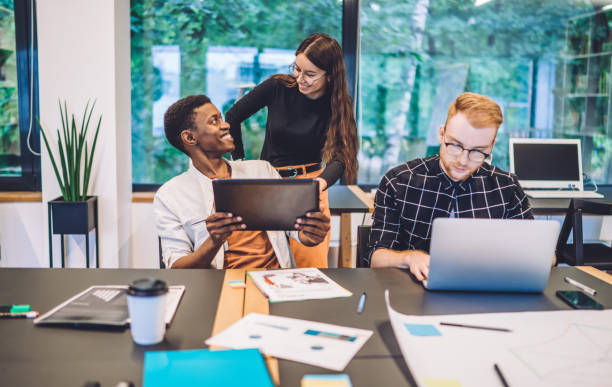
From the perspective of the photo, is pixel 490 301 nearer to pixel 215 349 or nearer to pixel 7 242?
pixel 215 349

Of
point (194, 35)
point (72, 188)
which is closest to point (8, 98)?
point (72, 188)

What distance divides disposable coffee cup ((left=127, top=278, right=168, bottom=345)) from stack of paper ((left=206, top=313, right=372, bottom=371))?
109mm

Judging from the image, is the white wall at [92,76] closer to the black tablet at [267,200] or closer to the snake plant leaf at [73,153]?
the snake plant leaf at [73,153]

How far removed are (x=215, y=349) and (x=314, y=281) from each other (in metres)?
0.47

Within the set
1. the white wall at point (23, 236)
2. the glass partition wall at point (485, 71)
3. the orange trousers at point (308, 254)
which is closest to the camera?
the orange trousers at point (308, 254)

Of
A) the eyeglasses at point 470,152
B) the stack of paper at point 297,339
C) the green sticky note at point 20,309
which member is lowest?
the stack of paper at point 297,339

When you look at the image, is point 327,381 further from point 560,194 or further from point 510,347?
point 560,194

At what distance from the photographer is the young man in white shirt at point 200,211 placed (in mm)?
1807

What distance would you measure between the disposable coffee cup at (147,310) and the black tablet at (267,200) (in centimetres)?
54

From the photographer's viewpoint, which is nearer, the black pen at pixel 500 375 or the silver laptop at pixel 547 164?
the black pen at pixel 500 375

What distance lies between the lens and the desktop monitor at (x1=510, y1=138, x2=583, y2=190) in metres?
3.60

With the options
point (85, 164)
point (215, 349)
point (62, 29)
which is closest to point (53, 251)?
point (85, 164)

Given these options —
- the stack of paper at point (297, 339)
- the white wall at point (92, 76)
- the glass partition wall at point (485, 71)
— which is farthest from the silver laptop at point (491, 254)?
the glass partition wall at point (485, 71)

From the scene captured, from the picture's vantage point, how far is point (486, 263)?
1.30 m
